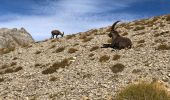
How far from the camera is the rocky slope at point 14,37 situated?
7358cm

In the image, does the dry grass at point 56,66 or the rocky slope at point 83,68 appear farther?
the dry grass at point 56,66

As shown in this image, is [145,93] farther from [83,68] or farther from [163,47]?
[163,47]

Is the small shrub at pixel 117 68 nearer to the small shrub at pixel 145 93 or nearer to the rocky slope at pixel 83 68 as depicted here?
the rocky slope at pixel 83 68

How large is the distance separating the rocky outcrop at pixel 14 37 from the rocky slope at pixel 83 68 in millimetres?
32165

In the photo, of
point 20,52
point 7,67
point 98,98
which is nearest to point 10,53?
point 20,52

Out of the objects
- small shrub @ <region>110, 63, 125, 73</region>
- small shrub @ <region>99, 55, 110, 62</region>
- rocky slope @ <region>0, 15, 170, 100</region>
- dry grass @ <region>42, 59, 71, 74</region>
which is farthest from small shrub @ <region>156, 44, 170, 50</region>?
dry grass @ <region>42, 59, 71, 74</region>

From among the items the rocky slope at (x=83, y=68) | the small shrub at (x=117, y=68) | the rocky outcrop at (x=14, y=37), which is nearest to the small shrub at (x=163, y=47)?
the rocky slope at (x=83, y=68)

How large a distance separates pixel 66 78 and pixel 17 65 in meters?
8.24

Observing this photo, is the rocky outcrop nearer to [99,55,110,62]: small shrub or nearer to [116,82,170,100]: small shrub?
[99,55,110,62]: small shrub

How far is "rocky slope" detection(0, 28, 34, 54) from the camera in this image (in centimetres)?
7358

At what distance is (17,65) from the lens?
35500mm

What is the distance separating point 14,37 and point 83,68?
48.9 metres

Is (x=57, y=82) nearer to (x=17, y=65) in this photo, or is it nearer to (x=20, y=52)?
(x=17, y=65)

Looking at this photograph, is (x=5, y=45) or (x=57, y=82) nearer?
(x=57, y=82)
